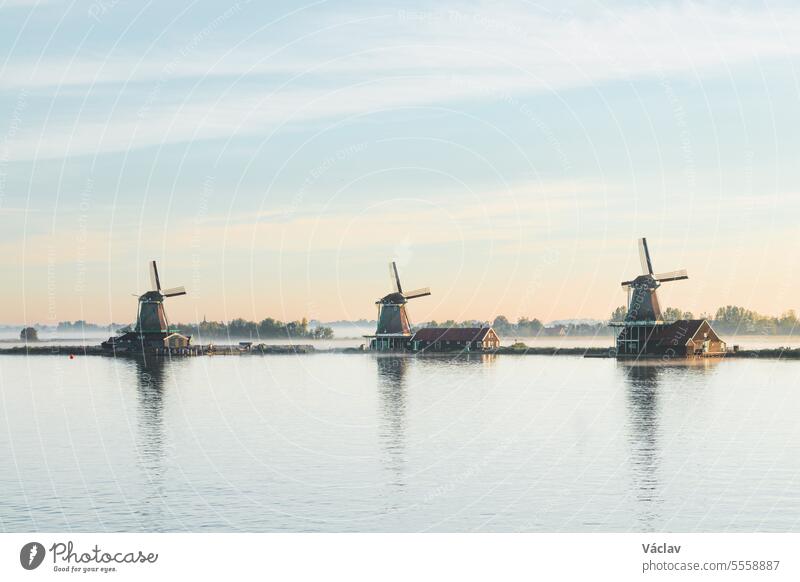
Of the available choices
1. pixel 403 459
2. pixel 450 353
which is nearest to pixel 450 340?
pixel 450 353

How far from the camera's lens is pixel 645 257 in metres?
121

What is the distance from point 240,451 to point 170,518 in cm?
1247

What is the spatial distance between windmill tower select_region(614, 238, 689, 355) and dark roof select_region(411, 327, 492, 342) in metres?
32.4

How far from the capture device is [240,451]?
42.3 metres

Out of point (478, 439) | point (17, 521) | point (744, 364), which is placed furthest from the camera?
point (744, 364)

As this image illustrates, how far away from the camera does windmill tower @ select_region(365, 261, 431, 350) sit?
149375 mm

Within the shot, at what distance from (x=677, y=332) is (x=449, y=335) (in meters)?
39.4

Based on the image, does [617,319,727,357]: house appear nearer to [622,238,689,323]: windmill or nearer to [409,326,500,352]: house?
[622,238,689,323]: windmill

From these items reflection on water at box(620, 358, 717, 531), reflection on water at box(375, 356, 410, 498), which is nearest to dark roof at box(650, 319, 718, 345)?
reflection on water at box(620, 358, 717, 531)

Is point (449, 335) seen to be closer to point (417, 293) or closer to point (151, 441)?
point (417, 293)

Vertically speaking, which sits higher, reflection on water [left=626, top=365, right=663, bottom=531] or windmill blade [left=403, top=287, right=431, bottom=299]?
windmill blade [left=403, top=287, right=431, bottom=299]
